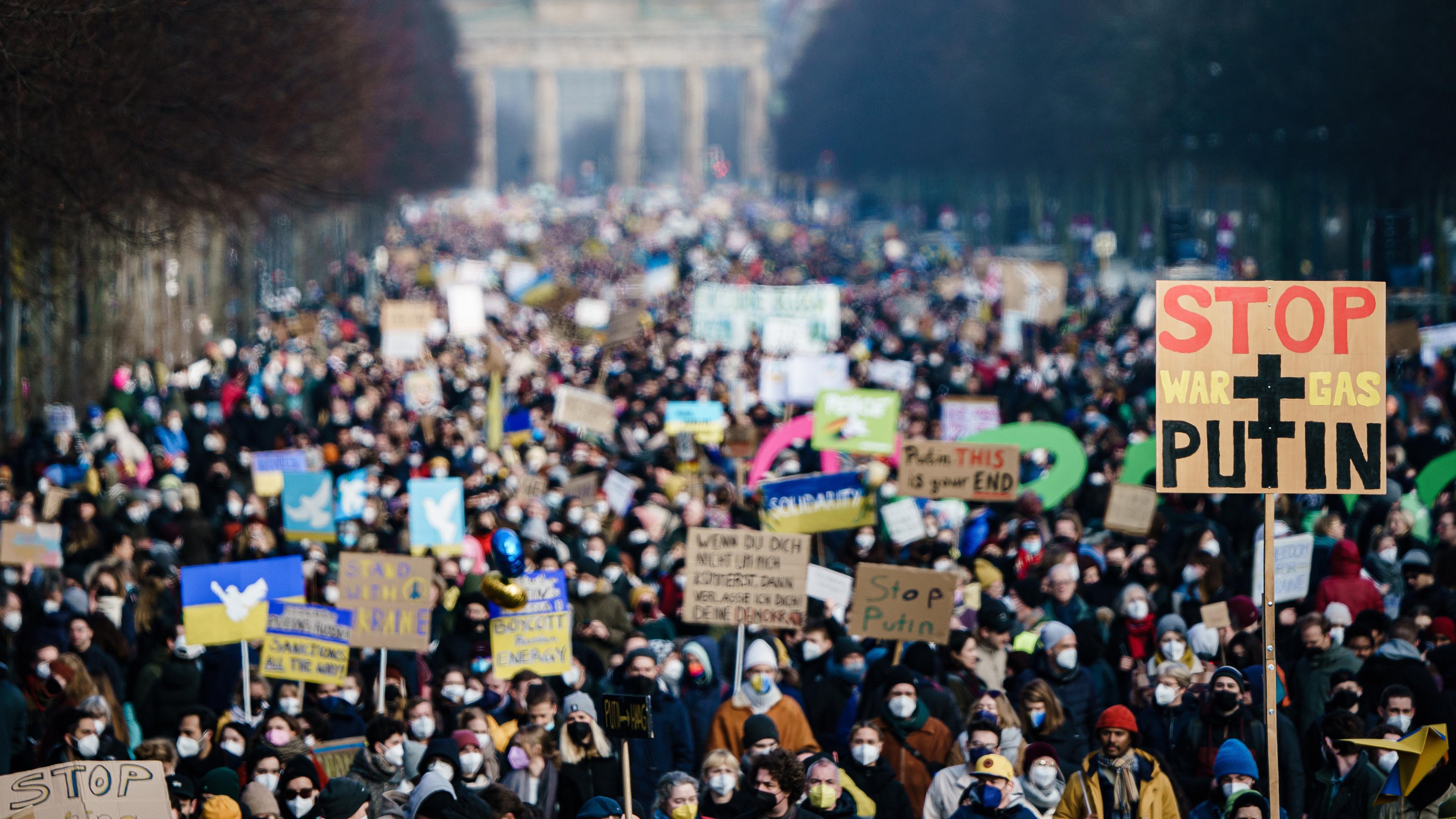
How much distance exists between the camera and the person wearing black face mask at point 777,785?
768cm

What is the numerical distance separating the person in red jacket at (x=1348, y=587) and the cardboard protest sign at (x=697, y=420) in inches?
352

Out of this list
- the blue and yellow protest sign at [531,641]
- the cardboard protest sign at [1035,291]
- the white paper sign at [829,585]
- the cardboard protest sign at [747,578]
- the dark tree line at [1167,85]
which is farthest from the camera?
the dark tree line at [1167,85]

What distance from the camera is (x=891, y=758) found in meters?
9.35

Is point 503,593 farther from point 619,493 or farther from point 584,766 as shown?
point 619,493

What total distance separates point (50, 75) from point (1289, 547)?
9.39m

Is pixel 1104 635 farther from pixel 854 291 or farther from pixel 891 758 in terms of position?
pixel 854 291

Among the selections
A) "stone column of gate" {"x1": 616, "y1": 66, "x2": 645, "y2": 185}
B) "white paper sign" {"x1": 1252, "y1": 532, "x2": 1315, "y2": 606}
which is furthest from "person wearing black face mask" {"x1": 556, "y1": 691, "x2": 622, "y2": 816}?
"stone column of gate" {"x1": 616, "y1": 66, "x2": 645, "y2": 185}

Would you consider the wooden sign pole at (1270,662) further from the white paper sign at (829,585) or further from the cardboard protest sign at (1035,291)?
the cardboard protest sign at (1035,291)

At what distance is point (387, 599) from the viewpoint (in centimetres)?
1125

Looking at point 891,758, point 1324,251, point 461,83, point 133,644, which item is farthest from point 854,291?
point 461,83

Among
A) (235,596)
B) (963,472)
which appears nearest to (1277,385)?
(235,596)

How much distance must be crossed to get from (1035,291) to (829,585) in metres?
16.3

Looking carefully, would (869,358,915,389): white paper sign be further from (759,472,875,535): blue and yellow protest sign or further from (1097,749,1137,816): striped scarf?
(1097,749,1137,816): striped scarf

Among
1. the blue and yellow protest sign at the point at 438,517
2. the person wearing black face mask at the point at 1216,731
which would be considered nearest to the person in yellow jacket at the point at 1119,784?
the person wearing black face mask at the point at 1216,731
